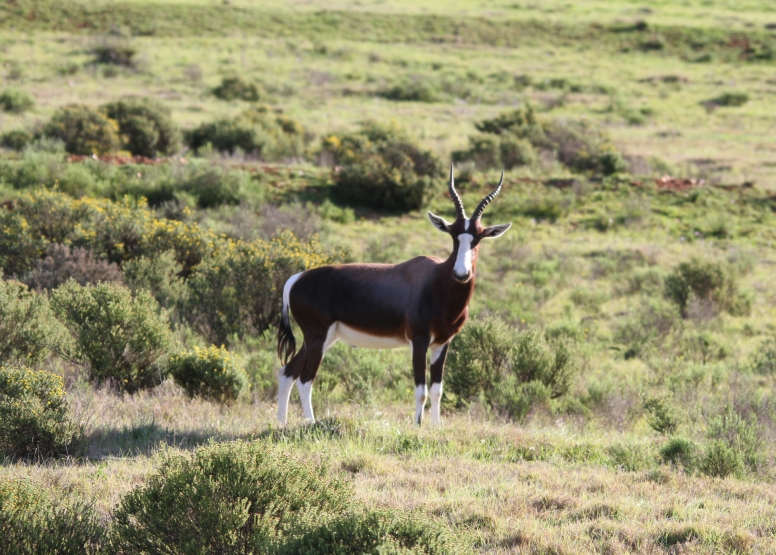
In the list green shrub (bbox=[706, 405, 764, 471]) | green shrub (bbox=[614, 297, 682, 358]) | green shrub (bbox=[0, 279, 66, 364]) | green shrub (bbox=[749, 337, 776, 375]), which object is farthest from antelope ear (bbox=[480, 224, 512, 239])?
green shrub (bbox=[749, 337, 776, 375])

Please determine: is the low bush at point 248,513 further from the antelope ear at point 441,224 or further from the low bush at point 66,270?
the low bush at point 66,270

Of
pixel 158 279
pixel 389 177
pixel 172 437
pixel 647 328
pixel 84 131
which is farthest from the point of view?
pixel 84 131

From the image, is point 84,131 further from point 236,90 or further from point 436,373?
point 436,373

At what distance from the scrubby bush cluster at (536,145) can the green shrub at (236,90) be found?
34.2 feet

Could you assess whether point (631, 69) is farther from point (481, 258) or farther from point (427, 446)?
point (427, 446)

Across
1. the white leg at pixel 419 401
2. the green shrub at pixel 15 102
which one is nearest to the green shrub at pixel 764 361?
the white leg at pixel 419 401

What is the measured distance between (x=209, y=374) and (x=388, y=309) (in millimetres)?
2176

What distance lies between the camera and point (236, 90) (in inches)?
1315

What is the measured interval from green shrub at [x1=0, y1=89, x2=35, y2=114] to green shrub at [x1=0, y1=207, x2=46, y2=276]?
46.9ft

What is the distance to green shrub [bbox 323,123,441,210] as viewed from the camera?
64.1 feet

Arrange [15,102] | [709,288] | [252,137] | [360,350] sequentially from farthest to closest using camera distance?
[15,102] → [252,137] → [709,288] → [360,350]

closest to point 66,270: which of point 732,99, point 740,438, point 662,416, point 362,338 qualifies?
point 362,338

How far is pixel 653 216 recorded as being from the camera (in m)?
20.2

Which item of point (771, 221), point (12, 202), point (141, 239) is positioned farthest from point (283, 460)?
point (771, 221)
